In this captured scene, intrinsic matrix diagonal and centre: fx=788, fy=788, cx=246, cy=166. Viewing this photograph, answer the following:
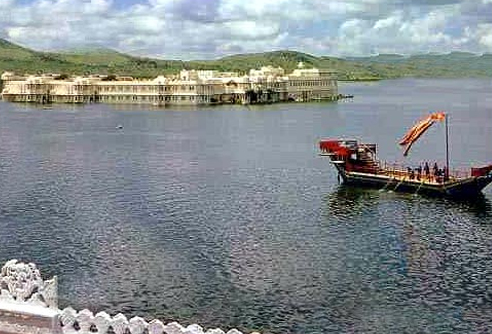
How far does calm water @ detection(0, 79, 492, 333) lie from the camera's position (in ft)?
102

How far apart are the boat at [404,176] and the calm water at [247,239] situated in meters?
1.58

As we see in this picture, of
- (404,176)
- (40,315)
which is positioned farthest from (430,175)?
(40,315)

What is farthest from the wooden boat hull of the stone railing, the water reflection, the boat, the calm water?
the stone railing

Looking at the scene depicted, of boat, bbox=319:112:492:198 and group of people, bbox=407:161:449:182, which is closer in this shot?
boat, bbox=319:112:492:198

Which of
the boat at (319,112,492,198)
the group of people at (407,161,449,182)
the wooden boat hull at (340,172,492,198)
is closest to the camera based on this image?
the wooden boat hull at (340,172,492,198)

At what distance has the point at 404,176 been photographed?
62.4m

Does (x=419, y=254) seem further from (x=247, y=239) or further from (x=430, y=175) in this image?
(x=430, y=175)

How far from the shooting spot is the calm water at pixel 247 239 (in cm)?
3114

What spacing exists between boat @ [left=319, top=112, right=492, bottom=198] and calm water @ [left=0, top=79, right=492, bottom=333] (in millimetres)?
1579

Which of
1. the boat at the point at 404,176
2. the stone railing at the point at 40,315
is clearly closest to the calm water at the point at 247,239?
the boat at the point at 404,176

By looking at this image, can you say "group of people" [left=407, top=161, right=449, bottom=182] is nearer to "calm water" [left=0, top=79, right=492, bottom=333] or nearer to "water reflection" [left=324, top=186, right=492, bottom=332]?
"water reflection" [left=324, top=186, right=492, bottom=332]

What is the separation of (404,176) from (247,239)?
22.7 m

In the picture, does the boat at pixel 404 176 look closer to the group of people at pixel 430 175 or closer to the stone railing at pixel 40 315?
the group of people at pixel 430 175

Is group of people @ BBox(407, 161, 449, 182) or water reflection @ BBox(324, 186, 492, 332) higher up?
group of people @ BBox(407, 161, 449, 182)
